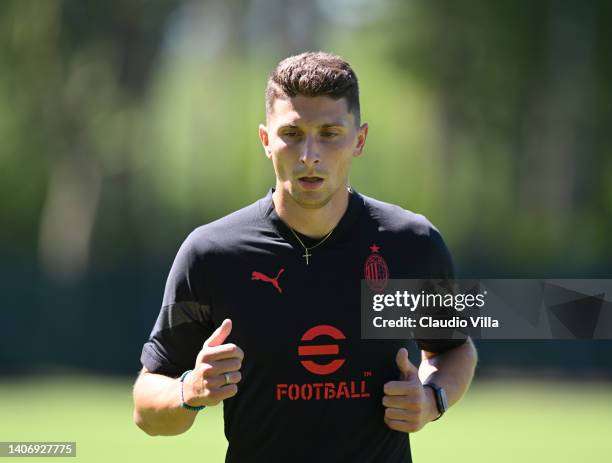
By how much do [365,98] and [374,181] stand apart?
10.8 feet

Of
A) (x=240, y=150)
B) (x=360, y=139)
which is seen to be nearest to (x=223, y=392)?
(x=360, y=139)

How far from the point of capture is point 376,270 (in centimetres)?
451

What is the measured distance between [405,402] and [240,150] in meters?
33.3

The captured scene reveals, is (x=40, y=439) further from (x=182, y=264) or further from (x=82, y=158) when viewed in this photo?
(x=82, y=158)

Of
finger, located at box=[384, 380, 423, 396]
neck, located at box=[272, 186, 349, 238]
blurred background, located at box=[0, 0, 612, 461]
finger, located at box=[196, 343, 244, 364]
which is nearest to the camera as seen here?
finger, located at box=[196, 343, 244, 364]

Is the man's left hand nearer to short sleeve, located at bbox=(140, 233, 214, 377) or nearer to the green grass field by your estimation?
short sleeve, located at bbox=(140, 233, 214, 377)

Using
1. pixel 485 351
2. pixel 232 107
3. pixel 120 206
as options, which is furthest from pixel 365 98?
pixel 485 351

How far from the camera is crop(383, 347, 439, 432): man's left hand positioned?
4133 mm

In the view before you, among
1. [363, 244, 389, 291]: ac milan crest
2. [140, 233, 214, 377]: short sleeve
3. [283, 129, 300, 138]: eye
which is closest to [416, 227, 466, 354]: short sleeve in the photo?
[363, 244, 389, 291]: ac milan crest

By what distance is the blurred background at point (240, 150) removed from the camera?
1973 cm

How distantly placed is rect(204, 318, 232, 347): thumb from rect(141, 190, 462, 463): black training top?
28 centimetres

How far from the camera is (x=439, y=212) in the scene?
33438 millimetres

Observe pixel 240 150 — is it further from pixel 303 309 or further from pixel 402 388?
pixel 402 388

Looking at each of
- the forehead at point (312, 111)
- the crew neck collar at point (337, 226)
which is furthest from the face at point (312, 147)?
the crew neck collar at point (337, 226)
